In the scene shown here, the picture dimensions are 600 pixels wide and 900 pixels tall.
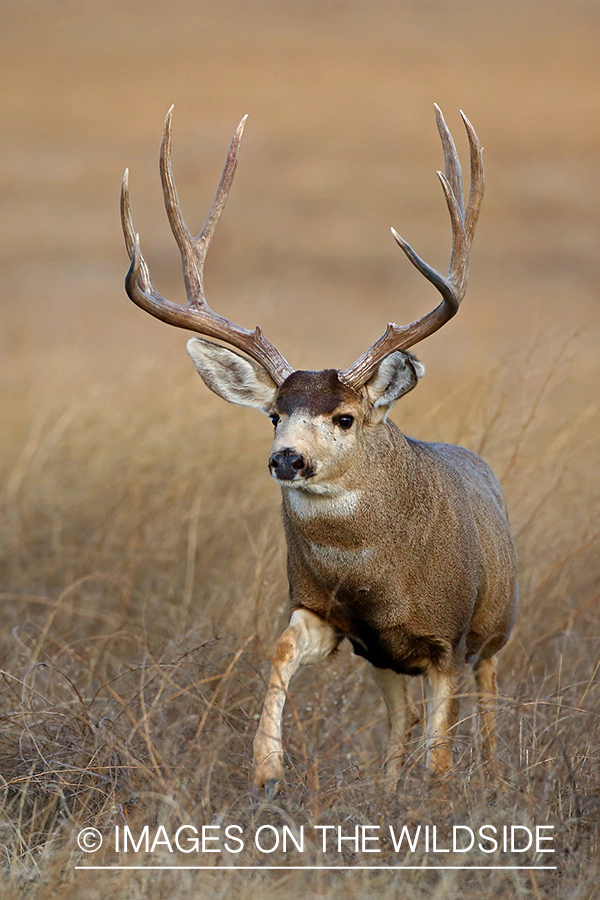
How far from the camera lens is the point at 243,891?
146 inches

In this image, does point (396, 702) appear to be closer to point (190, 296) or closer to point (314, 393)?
point (314, 393)

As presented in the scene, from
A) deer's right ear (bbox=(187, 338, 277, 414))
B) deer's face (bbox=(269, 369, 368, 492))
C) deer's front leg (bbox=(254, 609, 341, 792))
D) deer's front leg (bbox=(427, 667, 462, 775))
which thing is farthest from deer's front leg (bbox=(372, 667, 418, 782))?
deer's right ear (bbox=(187, 338, 277, 414))

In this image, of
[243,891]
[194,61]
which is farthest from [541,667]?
[194,61]

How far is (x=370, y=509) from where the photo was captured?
5.02 m

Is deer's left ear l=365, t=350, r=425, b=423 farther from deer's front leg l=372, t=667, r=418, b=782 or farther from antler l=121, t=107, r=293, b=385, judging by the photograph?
deer's front leg l=372, t=667, r=418, b=782

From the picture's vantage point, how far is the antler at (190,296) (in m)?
5.29

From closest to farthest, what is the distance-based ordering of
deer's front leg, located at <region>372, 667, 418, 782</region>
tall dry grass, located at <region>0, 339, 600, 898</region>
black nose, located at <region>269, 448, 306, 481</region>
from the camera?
tall dry grass, located at <region>0, 339, 600, 898</region> → black nose, located at <region>269, 448, 306, 481</region> → deer's front leg, located at <region>372, 667, 418, 782</region>

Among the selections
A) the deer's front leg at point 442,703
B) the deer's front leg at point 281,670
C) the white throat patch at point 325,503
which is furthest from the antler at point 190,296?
the deer's front leg at point 442,703

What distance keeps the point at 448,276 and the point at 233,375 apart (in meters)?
1.01

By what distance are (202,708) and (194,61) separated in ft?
122

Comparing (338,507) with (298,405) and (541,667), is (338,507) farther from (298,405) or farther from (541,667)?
(541,667)

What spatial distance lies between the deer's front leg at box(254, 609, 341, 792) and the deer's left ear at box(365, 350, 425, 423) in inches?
35.1

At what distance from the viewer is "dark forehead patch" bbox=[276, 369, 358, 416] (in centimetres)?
495

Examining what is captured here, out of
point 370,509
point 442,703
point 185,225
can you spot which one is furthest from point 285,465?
point 185,225
